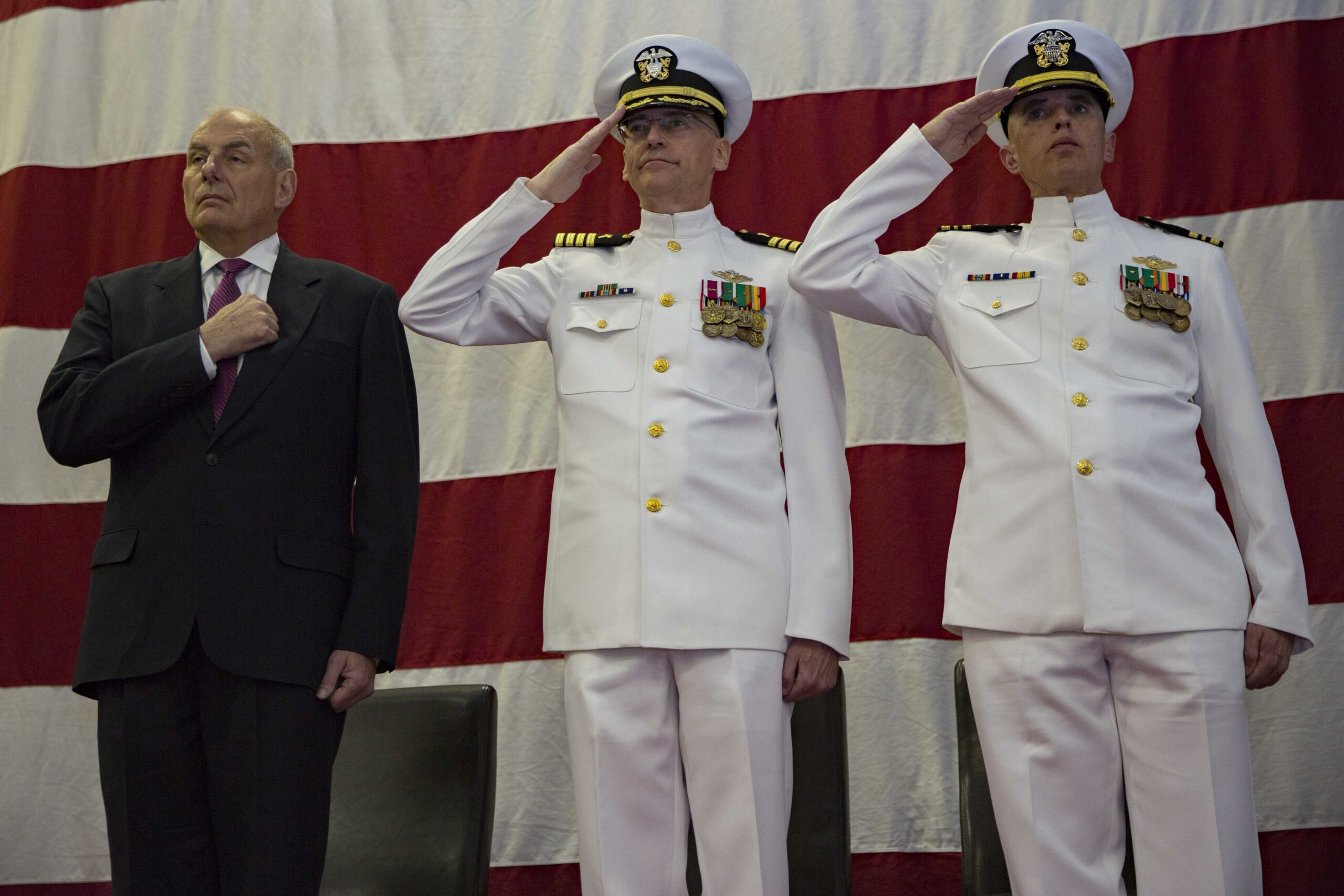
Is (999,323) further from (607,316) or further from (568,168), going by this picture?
(568,168)

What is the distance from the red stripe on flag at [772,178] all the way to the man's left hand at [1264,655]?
1.20 meters

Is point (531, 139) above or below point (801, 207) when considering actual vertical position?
above

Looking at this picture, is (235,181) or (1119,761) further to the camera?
(235,181)

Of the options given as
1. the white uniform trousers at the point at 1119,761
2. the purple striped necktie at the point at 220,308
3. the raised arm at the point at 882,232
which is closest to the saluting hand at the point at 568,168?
the raised arm at the point at 882,232

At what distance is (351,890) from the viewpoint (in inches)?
98.3

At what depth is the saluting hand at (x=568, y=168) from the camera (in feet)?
7.78

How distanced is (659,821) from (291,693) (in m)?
0.59

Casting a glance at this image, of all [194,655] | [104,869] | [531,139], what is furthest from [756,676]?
[104,869]

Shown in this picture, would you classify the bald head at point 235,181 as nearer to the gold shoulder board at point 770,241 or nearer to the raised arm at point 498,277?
the raised arm at point 498,277

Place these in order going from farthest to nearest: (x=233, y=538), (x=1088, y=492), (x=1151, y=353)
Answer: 1. (x=1151, y=353)
2. (x=1088, y=492)
3. (x=233, y=538)

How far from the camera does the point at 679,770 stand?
2047 mm

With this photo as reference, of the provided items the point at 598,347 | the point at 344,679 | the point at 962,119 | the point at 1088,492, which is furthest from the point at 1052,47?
the point at 344,679

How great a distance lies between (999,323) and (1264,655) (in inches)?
26.6

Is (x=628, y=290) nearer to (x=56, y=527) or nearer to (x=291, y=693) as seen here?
(x=291, y=693)
